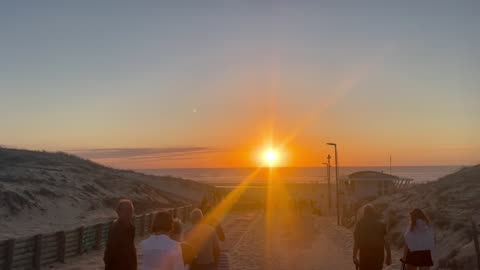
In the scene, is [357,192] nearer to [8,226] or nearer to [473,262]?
[8,226]

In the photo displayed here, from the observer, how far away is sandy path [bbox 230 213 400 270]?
54.7 ft

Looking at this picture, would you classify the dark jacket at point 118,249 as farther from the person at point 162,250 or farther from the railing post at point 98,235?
the railing post at point 98,235

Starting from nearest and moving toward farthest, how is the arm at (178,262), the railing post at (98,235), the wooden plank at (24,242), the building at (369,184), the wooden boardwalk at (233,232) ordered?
1. the arm at (178,262)
2. the wooden plank at (24,242)
3. the railing post at (98,235)
4. the wooden boardwalk at (233,232)
5. the building at (369,184)

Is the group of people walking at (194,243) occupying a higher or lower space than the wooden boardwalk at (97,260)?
higher

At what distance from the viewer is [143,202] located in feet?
145

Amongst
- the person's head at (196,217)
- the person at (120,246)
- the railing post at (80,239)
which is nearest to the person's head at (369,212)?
the person's head at (196,217)

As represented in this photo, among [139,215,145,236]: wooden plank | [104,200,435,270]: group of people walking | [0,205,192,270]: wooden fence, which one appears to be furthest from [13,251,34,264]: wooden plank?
[139,215,145,236]: wooden plank

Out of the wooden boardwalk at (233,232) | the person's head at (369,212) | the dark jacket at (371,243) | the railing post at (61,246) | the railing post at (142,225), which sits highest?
the person's head at (369,212)

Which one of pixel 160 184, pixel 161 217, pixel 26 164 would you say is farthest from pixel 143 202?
pixel 161 217

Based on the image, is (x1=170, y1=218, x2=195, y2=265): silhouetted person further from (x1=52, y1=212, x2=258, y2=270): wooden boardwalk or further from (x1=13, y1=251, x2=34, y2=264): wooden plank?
(x1=13, y1=251, x2=34, y2=264): wooden plank

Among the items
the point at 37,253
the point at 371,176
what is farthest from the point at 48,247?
the point at 371,176

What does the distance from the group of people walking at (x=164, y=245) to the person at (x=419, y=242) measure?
10.9ft

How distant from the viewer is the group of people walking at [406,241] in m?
9.55

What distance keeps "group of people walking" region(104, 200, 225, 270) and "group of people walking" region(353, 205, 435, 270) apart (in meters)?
2.60
